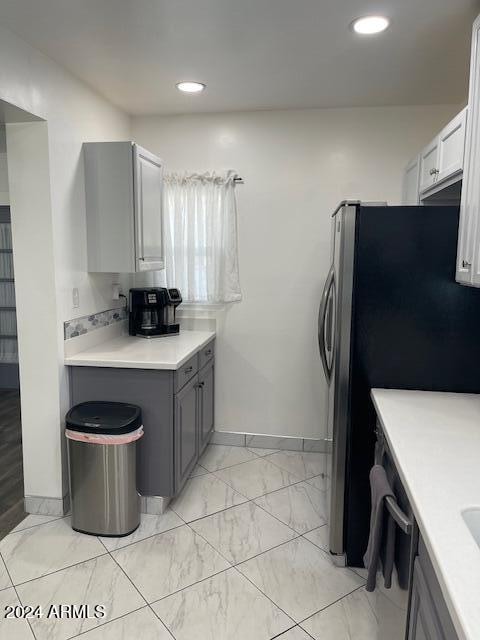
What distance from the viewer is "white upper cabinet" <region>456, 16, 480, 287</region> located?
1.71m

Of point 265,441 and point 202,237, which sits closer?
point 202,237

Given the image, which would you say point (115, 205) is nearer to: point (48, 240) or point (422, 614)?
point (48, 240)

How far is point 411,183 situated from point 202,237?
1491mm

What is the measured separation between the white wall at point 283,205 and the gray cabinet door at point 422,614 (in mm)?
2294

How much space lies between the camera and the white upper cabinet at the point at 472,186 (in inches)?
67.3

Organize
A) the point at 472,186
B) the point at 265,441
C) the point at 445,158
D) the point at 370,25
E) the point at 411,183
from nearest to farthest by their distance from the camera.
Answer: the point at 472,186
the point at 370,25
the point at 445,158
the point at 411,183
the point at 265,441

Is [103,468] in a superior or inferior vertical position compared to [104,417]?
inferior

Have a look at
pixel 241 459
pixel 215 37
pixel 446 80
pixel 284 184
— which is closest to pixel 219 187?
pixel 284 184

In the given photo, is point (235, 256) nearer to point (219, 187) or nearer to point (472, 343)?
point (219, 187)

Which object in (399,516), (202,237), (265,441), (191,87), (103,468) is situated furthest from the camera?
(265,441)

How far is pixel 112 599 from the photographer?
1.99 meters

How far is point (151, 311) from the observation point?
3223 mm

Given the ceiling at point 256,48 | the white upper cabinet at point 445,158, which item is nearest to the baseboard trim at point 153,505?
the white upper cabinet at point 445,158

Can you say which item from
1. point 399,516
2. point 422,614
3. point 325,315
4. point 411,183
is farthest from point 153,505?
point 411,183
